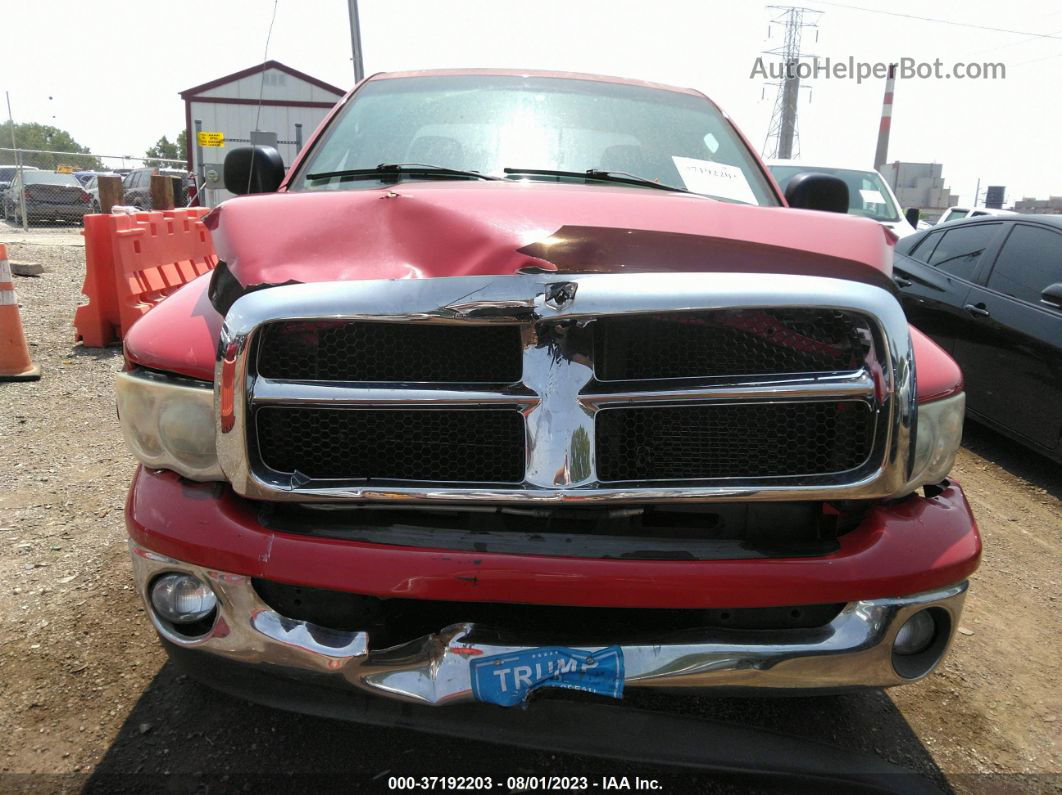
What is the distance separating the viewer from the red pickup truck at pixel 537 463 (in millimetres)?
1716

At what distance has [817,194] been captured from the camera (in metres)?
3.17

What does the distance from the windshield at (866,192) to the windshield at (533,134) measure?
7053mm

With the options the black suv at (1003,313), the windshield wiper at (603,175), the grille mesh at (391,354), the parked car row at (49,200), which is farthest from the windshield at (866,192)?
the parked car row at (49,200)

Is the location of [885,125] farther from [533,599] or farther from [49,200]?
[533,599]

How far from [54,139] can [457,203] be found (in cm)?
9603

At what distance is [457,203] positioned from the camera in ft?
6.49

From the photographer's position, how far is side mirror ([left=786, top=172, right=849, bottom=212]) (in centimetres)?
317

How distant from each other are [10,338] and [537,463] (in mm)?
5871

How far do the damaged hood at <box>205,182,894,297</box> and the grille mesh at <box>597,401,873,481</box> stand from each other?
0.32 metres

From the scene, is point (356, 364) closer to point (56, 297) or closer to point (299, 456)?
point (299, 456)

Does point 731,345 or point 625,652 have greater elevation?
point 731,345

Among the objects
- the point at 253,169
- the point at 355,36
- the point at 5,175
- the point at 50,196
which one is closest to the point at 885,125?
the point at 355,36

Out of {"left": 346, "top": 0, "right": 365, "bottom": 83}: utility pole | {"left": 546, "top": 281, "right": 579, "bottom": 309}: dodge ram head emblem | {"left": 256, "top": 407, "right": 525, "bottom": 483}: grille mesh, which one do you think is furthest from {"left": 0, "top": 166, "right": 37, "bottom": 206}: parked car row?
{"left": 546, "top": 281, "right": 579, "bottom": 309}: dodge ram head emblem

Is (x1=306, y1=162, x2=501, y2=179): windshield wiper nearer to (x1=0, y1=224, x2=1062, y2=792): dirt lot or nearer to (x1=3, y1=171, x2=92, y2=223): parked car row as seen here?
(x1=0, y1=224, x2=1062, y2=792): dirt lot
